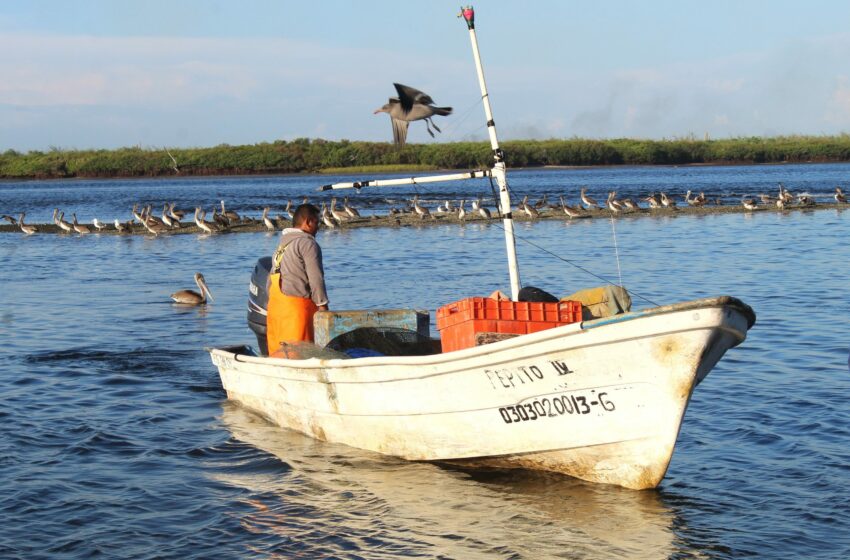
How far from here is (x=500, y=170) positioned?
11.1 meters

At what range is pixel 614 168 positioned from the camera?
105 m

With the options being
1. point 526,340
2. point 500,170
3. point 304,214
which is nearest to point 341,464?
point 304,214

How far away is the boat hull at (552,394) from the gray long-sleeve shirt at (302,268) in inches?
34.8

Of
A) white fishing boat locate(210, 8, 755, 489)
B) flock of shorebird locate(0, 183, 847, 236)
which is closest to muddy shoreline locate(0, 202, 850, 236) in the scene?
flock of shorebird locate(0, 183, 847, 236)

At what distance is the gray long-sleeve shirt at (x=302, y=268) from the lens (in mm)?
11219

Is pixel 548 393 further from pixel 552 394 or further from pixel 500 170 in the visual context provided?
pixel 500 170

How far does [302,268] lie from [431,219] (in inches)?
1185

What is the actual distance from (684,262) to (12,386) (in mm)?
16701

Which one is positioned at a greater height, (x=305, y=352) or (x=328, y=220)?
(x=328, y=220)

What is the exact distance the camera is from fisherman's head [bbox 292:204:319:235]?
11359mm

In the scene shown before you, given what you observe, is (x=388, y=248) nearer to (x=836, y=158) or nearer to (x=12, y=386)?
(x=12, y=386)

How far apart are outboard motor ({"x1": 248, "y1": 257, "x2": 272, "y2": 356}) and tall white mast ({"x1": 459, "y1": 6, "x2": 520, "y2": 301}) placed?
10.4 feet

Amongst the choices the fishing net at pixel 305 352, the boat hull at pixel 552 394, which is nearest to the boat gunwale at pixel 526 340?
the boat hull at pixel 552 394

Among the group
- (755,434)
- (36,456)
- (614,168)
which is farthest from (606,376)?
(614,168)
